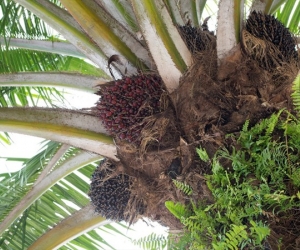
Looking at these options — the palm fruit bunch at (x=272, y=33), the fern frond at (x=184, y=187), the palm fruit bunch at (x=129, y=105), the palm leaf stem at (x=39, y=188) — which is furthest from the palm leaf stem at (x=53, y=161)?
the palm fruit bunch at (x=272, y=33)

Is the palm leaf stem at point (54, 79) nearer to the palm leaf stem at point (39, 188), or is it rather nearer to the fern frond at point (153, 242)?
the palm leaf stem at point (39, 188)

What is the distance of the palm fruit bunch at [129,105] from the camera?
5.99 ft

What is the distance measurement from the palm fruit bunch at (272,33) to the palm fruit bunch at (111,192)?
73 cm

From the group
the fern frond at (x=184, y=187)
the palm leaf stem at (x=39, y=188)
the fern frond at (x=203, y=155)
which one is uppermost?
the palm leaf stem at (x=39, y=188)

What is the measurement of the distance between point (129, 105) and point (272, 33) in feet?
2.02

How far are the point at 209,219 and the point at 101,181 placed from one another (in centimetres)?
58

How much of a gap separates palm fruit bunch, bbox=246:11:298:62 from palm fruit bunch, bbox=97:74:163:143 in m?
0.41

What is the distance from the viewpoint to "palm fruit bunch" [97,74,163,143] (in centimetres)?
183

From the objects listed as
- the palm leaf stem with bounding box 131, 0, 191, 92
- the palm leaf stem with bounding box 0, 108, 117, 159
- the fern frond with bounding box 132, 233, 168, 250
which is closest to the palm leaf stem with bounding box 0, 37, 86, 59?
the palm leaf stem with bounding box 0, 108, 117, 159

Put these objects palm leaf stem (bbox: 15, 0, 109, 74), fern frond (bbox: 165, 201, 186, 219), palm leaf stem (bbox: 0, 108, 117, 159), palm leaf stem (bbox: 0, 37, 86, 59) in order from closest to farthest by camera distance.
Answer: fern frond (bbox: 165, 201, 186, 219)
palm leaf stem (bbox: 0, 108, 117, 159)
palm leaf stem (bbox: 15, 0, 109, 74)
palm leaf stem (bbox: 0, 37, 86, 59)

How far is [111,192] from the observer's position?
1966 mm

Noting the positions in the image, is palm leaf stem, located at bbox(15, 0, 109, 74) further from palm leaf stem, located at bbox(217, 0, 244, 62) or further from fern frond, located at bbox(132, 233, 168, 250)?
fern frond, located at bbox(132, 233, 168, 250)

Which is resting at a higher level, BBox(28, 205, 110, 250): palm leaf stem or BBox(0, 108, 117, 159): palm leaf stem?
BBox(0, 108, 117, 159): palm leaf stem

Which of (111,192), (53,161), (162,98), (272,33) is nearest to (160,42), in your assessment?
(162,98)
